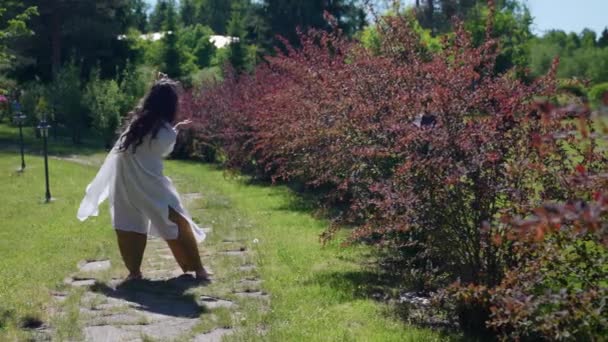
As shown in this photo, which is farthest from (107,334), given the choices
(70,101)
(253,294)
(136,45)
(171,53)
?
(171,53)

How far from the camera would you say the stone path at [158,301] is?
574 cm

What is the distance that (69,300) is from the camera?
21.7ft

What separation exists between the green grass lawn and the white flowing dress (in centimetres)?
85

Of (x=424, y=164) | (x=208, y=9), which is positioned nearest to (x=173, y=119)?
Result: (x=424, y=164)

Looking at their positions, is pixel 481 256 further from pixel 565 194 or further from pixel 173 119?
pixel 173 119

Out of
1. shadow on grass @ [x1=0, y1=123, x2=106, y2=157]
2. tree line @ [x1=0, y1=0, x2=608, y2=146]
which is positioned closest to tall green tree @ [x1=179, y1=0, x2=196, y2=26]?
tree line @ [x1=0, y1=0, x2=608, y2=146]

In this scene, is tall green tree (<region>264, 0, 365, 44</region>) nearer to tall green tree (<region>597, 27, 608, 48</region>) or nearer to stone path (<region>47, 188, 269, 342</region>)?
tall green tree (<region>597, 27, 608, 48</region>)

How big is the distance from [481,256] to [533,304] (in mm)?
2021

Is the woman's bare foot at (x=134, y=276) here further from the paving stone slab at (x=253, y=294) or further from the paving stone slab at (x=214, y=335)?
the paving stone slab at (x=214, y=335)

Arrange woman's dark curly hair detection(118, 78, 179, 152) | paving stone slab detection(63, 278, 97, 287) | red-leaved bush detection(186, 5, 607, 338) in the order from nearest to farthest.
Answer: red-leaved bush detection(186, 5, 607, 338) < woman's dark curly hair detection(118, 78, 179, 152) < paving stone slab detection(63, 278, 97, 287)

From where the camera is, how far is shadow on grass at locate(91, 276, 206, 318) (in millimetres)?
6383

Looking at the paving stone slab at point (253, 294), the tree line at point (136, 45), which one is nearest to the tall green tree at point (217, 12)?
the tree line at point (136, 45)

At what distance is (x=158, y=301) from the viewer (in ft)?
22.0

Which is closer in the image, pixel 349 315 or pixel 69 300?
pixel 349 315
